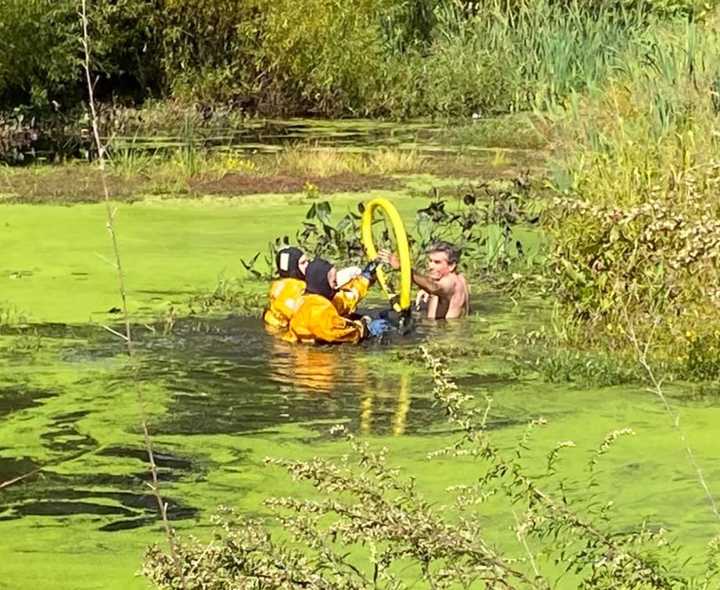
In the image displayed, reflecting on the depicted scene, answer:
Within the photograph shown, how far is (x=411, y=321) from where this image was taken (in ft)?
28.1

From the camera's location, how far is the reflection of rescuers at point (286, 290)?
840 cm

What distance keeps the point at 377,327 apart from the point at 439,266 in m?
0.60

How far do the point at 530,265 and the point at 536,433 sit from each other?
13.0 feet

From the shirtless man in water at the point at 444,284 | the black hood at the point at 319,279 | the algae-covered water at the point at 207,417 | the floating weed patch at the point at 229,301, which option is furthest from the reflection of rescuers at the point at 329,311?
the floating weed patch at the point at 229,301

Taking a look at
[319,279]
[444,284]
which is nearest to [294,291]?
[319,279]

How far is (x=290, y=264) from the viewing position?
28.2 ft

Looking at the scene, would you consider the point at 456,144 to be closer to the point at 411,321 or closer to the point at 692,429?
the point at 411,321

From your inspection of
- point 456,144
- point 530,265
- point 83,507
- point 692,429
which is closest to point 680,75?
point 530,265

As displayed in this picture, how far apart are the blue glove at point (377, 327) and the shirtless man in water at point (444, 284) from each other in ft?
1.09

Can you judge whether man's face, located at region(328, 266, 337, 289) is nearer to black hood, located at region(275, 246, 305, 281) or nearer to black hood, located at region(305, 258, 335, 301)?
black hood, located at region(305, 258, 335, 301)

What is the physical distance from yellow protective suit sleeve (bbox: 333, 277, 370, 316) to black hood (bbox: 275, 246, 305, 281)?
255 millimetres

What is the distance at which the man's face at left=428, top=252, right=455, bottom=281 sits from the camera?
876 cm

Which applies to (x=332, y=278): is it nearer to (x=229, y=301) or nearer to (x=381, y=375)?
(x=381, y=375)

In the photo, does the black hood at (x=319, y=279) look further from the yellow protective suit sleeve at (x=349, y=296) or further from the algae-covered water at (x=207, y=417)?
the algae-covered water at (x=207, y=417)
